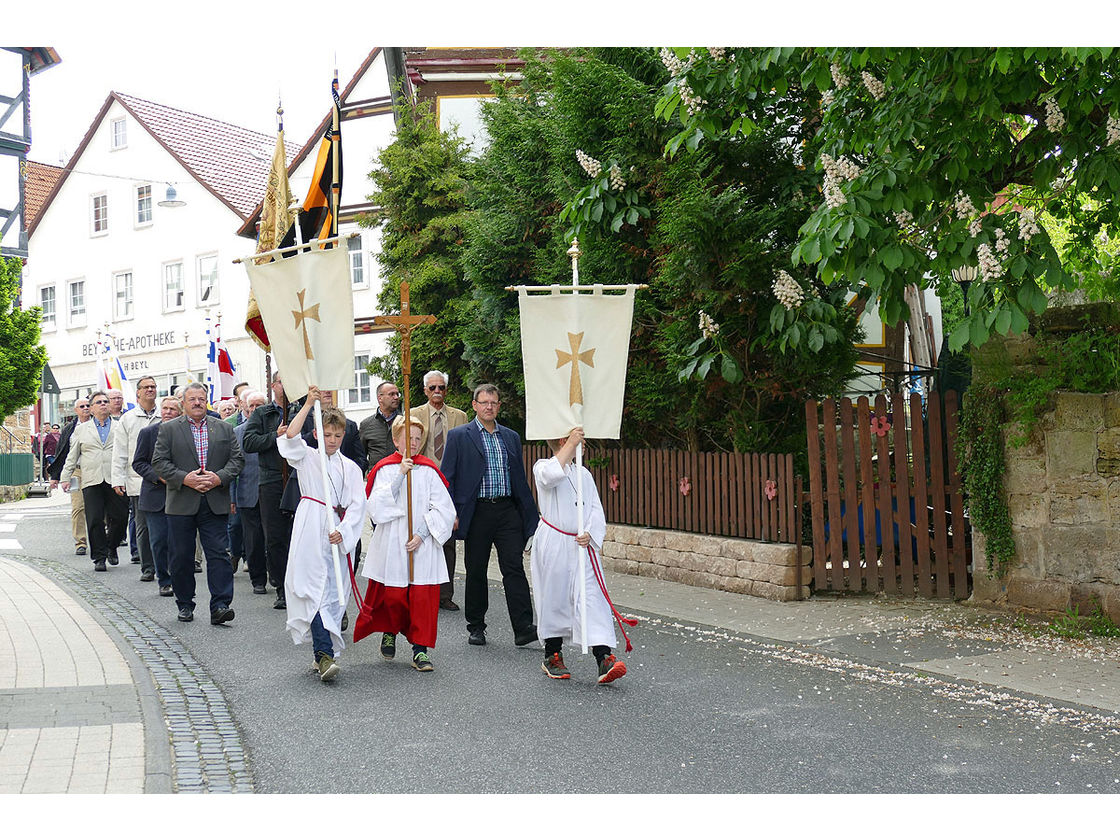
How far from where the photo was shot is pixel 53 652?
→ 326 inches

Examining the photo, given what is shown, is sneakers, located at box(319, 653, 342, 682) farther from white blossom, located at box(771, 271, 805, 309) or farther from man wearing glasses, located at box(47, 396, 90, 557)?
man wearing glasses, located at box(47, 396, 90, 557)

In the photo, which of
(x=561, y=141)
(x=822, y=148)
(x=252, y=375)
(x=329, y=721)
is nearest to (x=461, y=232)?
(x=561, y=141)

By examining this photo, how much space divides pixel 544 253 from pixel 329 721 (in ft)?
29.2

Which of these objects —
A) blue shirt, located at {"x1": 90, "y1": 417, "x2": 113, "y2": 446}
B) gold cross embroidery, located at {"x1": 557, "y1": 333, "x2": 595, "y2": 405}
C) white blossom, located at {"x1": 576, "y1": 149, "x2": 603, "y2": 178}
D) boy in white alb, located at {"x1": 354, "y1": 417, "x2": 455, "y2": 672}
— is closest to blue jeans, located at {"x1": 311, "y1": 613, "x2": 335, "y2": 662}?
boy in white alb, located at {"x1": 354, "y1": 417, "x2": 455, "y2": 672}

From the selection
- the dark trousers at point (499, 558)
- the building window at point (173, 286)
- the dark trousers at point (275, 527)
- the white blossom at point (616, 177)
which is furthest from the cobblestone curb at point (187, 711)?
the building window at point (173, 286)

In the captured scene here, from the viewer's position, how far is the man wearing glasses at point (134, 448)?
12.6 m

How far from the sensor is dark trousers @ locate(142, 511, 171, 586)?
10.9m

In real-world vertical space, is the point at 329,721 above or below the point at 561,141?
below

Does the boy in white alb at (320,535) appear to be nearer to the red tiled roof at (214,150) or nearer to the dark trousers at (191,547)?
the dark trousers at (191,547)

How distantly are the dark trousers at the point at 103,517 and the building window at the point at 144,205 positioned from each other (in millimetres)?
25649

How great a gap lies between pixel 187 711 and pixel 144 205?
111 feet

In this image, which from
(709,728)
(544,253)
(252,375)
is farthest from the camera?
(252,375)

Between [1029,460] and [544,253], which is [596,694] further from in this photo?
[544,253]

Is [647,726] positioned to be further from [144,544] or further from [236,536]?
[144,544]
